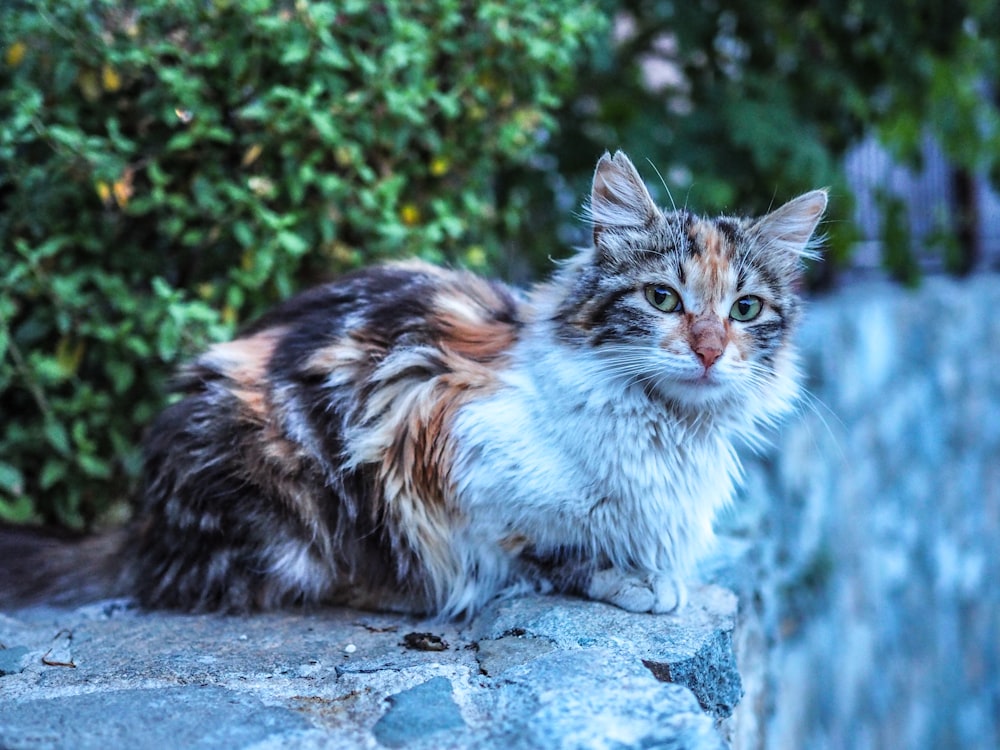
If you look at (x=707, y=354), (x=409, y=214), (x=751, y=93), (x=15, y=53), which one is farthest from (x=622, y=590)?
(x=751, y=93)

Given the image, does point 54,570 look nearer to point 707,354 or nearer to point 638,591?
point 638,591

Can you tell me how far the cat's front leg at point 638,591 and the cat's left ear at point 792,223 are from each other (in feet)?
2.63

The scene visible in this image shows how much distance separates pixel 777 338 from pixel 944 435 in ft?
14.6

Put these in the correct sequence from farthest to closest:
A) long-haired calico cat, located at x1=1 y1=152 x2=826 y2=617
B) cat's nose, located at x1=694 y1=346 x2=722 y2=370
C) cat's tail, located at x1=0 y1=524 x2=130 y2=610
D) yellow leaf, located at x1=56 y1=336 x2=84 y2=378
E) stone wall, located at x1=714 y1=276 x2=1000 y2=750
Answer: stone wall, located at x1=714 y1=276 x2=1000 y2=750 < yellow leaf, located at x1=56 y1=336 x2=84 y2=378 < cat's tail, located at x1=0 y1=524 x2=130 y2=610 < long-haired calico cat, located at x1=1 y1=152 x2=826 y2=617 < cat's nose, located at x1=694 y1=346 x2=722 y2=370

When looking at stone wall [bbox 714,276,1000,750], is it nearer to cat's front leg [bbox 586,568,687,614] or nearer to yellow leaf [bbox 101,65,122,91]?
cat's front leg [bbox 586,568,687,614]

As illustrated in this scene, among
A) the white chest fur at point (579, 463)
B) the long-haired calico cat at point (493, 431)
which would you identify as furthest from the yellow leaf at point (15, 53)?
the white chest fur at point (579, 463)

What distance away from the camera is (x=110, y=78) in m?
2.54

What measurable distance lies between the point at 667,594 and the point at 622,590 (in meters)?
0.10

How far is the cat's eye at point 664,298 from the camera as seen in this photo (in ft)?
6.17

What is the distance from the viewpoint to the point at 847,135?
191 inches

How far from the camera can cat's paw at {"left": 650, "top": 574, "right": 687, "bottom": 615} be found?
2006mm

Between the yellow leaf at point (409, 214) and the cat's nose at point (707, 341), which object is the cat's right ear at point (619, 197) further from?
the yellow leaf at point (409, 214)

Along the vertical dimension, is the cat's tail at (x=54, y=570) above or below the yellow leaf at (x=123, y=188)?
below

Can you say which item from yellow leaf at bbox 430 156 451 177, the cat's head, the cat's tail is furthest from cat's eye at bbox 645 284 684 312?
the cat's tail
